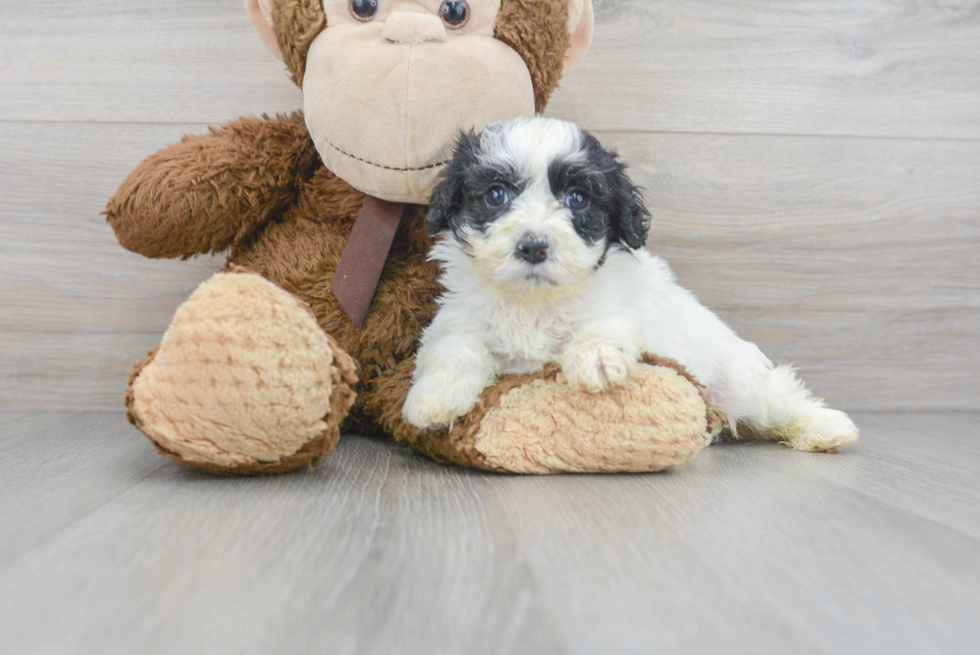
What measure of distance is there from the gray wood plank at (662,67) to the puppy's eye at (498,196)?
72 cm

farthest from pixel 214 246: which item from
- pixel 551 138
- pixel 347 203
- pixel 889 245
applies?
pixel 889 245

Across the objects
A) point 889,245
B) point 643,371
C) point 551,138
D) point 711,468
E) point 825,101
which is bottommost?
point 711,468

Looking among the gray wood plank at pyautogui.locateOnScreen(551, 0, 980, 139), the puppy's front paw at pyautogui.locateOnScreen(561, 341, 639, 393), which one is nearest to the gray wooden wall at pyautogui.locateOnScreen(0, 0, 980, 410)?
the gray wood plank at pyautogui.locateOnScreen(551, 0, 980, 139)

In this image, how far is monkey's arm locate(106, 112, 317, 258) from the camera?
138 cm

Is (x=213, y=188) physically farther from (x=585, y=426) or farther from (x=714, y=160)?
(x=714, y=160)

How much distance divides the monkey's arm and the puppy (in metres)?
0.39

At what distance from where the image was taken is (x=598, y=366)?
3.79 feet

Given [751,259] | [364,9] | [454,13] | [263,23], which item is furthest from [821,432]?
[263,23]

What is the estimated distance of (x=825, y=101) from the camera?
1.88m

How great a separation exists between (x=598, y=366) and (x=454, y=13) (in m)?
0.70

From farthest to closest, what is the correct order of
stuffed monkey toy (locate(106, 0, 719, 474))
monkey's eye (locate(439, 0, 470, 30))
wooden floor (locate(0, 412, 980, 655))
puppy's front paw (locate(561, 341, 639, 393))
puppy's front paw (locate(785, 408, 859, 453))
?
1. puppy's front paw (locate(785, 408, 859, 453))
2. monkey's eye (locate(439, 0, 470, 30))
3. puppy's front paw (locate(561, 341, 639, 393))
4. stuffed monkey toy (locate(106, 0, 719, 474))
5. wooden floor (locate(0, 412, 980, 655))

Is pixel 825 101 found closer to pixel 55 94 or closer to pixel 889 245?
pixel 889 245

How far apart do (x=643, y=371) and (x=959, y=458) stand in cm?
75

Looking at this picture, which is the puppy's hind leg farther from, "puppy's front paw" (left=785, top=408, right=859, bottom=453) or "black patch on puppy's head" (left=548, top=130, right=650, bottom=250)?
"black patch on puppy's head" (left=548, top=130, right=650, bottom=250)
